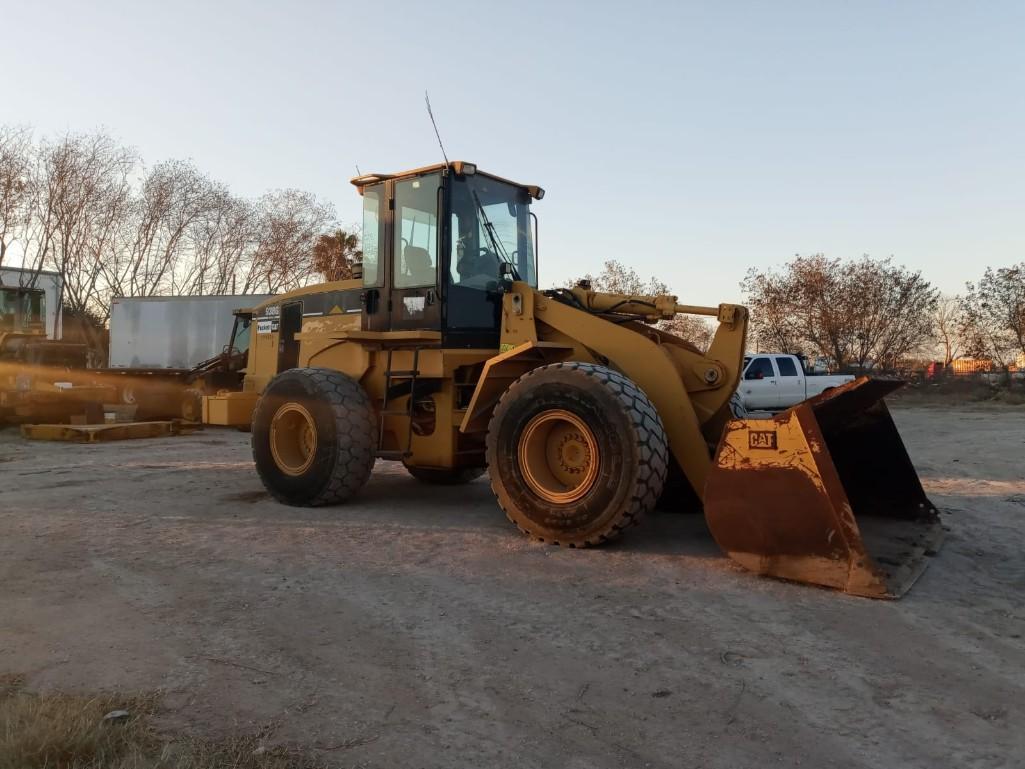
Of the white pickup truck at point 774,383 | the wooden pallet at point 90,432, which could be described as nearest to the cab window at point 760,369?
the white pickup truck at point 774,383

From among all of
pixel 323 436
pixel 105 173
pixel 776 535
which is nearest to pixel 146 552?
pixel 323 436

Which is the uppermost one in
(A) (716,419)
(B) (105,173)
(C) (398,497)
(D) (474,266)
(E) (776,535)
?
(B) (105,173)

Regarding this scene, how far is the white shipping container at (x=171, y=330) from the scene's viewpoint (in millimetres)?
21250

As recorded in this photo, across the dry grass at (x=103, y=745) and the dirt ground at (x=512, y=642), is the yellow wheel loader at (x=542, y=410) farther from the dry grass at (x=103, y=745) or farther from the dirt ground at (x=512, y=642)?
the dry grass at (x=103, y=745)

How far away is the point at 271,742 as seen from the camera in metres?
2.83

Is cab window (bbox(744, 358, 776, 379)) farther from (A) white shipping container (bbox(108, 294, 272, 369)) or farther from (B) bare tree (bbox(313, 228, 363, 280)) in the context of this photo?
(B) bare tree (bbox(313, 228, 363, 280))

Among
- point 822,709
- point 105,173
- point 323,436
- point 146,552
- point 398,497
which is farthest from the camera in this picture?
point 105,173

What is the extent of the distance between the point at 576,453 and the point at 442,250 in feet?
8.30

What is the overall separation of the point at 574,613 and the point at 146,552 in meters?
3.42

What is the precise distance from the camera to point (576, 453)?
5.99 meters

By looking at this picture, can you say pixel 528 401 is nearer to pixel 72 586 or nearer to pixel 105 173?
pixel 72 586

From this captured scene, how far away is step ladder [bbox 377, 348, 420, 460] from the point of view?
741 centimetres

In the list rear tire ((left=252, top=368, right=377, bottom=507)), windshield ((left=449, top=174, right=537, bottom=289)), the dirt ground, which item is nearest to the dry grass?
the dirt ground

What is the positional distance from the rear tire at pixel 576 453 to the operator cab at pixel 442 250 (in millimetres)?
1586
